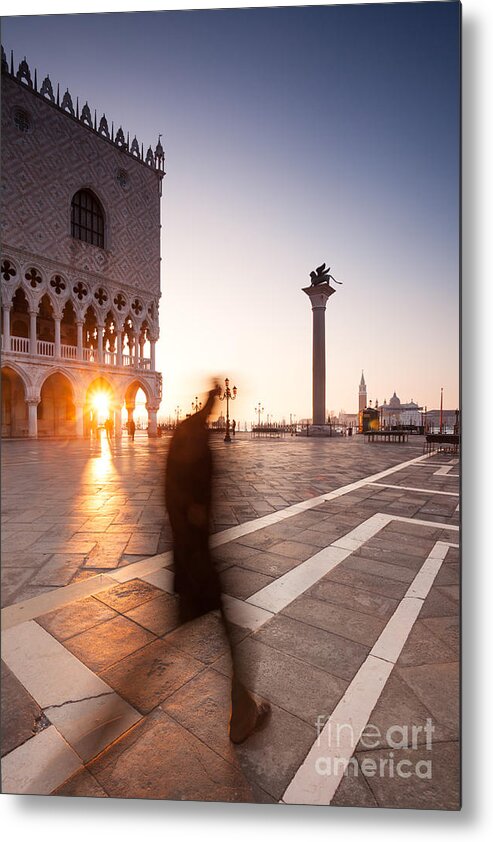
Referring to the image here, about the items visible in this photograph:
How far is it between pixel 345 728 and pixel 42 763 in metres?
1.10

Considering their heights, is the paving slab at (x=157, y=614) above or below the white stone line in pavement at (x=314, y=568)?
below

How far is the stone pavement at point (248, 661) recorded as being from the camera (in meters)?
1.24

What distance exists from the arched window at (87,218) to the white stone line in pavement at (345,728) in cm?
2127

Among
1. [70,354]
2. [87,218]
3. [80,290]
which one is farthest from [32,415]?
[87,218]

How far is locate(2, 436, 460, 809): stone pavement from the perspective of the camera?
124cm

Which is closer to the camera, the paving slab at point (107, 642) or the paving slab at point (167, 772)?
the paving slab at point (167, 772)

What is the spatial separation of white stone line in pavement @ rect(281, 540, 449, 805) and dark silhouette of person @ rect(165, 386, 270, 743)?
8.4 inches

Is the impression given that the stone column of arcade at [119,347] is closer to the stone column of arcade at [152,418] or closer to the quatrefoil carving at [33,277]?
the stone column of arcade at [152,418]

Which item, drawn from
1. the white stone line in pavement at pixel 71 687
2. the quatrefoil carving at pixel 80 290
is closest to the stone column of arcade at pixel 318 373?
the quatrefoil carving at pixel 80 290

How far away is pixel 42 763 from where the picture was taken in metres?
1.26

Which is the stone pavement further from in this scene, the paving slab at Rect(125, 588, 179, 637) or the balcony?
the balcony

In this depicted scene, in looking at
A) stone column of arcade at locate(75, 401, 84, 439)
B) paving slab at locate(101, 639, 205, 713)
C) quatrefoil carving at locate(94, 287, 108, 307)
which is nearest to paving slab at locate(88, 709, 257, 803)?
paving slab at locate(101, 639, 205, 713)

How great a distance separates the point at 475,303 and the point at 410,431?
793 inches

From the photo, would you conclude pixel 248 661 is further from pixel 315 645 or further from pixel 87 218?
pixel 87 218
